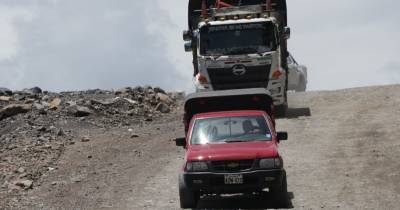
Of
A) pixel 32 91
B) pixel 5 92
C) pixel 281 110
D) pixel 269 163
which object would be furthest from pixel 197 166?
pixel 32 91

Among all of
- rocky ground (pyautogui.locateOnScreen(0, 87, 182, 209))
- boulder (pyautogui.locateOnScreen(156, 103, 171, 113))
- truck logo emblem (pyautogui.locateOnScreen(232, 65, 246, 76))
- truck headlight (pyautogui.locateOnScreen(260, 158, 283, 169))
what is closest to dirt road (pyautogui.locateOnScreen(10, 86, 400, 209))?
rocky ground (pyautogui.locateOnScreen(0, 87, 182, 209))

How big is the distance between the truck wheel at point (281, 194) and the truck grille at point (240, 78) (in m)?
11.1

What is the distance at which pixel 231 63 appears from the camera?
2477cm

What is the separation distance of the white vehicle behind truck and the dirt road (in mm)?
1679

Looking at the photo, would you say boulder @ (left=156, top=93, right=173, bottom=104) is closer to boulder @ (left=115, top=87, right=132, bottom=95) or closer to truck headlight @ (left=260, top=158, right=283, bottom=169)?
boulder @ (left=115, top=87, right=132, bottom=95)

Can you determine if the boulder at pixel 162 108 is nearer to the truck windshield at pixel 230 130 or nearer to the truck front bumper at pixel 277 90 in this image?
the truck front bumper at pixel 277 90

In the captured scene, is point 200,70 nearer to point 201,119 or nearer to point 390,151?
point 390,151

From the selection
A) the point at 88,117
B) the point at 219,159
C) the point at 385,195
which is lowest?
the point at 88,117

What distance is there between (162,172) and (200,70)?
689cm

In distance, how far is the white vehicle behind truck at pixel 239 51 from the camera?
974 inches

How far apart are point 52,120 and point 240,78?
7.20 metres

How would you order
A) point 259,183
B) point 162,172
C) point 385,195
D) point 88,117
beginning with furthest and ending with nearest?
point 88,117, point 162,172, point 385,195, point 259,183

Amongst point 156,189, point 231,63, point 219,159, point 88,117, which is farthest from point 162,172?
point 88,117

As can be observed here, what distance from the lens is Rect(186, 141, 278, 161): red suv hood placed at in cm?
1374
